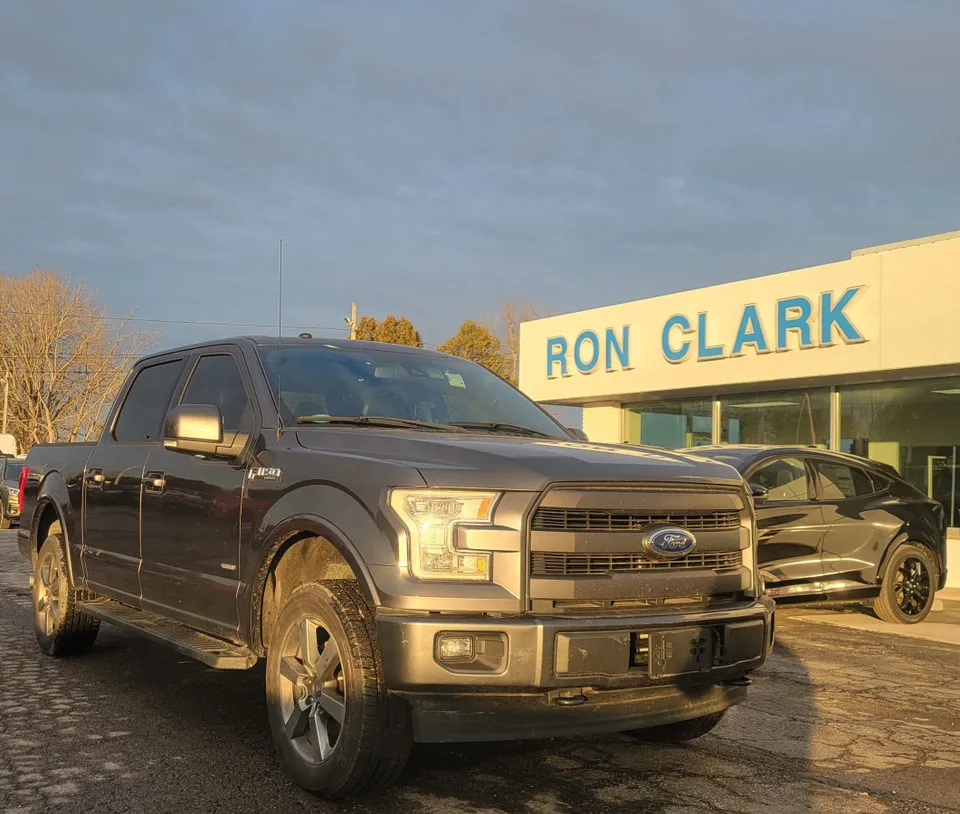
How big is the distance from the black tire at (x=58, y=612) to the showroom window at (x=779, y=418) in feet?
37.9

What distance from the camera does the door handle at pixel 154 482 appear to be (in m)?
5.23

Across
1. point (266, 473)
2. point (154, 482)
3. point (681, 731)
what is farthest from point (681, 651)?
point (154, 482)

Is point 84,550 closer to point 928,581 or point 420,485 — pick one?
point 420,485

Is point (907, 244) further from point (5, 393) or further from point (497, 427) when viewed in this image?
point (5, 393)

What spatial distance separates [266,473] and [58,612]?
10.4 feet

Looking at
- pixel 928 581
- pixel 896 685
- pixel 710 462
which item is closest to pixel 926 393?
pixel 928 581

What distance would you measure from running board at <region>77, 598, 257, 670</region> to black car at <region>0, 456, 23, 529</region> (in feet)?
55.9

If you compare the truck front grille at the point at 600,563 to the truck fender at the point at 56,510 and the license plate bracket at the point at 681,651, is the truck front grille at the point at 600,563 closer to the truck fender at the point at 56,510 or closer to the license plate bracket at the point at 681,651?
the license plate bracket at the point at 681,651

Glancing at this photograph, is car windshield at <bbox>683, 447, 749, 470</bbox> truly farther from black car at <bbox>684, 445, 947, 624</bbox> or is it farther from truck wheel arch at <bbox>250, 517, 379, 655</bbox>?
truck wheel arch at <bbox>250, 517, 379, 655</bbox>

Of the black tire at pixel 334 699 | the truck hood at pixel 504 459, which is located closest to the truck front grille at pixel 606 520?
the truck hood at pixel 504 459

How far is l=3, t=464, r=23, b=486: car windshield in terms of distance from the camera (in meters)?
21.9

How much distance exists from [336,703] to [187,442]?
1.63 meters

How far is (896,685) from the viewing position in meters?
6.47

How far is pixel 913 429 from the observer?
47.5ft
